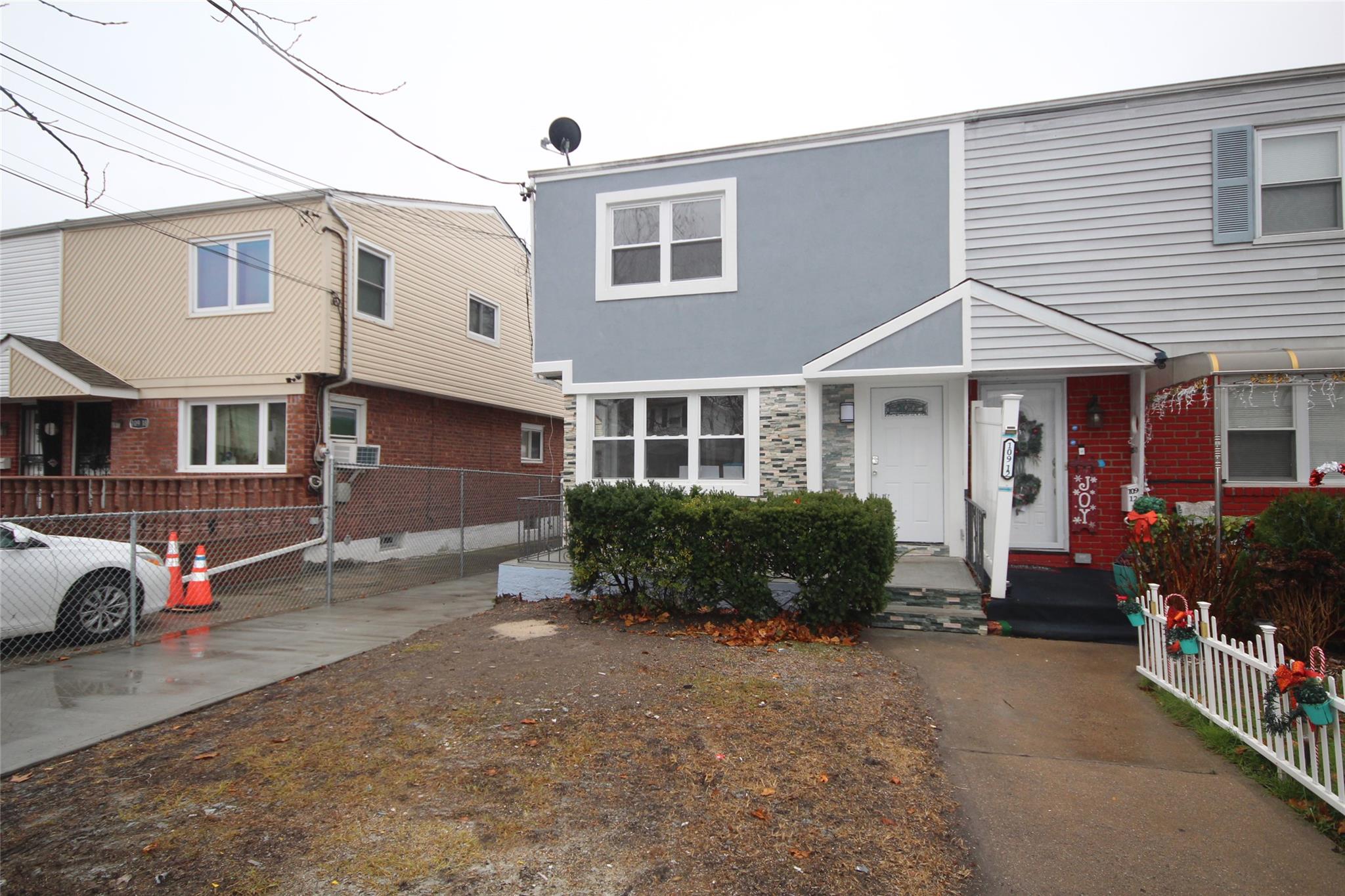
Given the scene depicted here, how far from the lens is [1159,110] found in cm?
838

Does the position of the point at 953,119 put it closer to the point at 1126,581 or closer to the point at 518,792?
the point at 1126,581

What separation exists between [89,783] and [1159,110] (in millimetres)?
11259

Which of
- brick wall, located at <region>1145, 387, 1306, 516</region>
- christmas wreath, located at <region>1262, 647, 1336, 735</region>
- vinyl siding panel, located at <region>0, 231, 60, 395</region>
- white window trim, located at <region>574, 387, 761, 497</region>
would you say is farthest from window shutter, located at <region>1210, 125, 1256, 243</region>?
vinyl siding panel, located at <region>0, 231, 60, 395</region>

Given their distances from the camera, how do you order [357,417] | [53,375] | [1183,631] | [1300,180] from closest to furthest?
[1183,631] → [1300,180] → [53,375] → [357,417]

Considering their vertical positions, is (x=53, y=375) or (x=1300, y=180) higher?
(x=1300, y=180)

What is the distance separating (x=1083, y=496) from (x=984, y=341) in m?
2.34

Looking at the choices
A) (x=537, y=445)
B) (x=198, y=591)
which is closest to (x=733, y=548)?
(x=198, y=591)

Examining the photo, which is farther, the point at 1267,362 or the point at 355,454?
the point at 355,454

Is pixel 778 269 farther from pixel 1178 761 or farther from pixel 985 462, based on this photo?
pixel 1178 761

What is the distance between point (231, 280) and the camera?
1248 cm

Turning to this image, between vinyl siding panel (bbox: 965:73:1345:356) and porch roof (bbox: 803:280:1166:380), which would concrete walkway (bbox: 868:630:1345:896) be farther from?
vinyl siding panel (bbox: 965:73:1345:356)

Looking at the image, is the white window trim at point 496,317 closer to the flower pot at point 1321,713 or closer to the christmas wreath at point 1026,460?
the christmas wreath at point 1026,460

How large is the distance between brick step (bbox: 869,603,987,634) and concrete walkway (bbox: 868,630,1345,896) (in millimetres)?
1185

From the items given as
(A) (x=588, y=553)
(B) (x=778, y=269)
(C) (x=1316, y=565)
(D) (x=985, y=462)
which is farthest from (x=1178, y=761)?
(B) (x=778, y=269)
